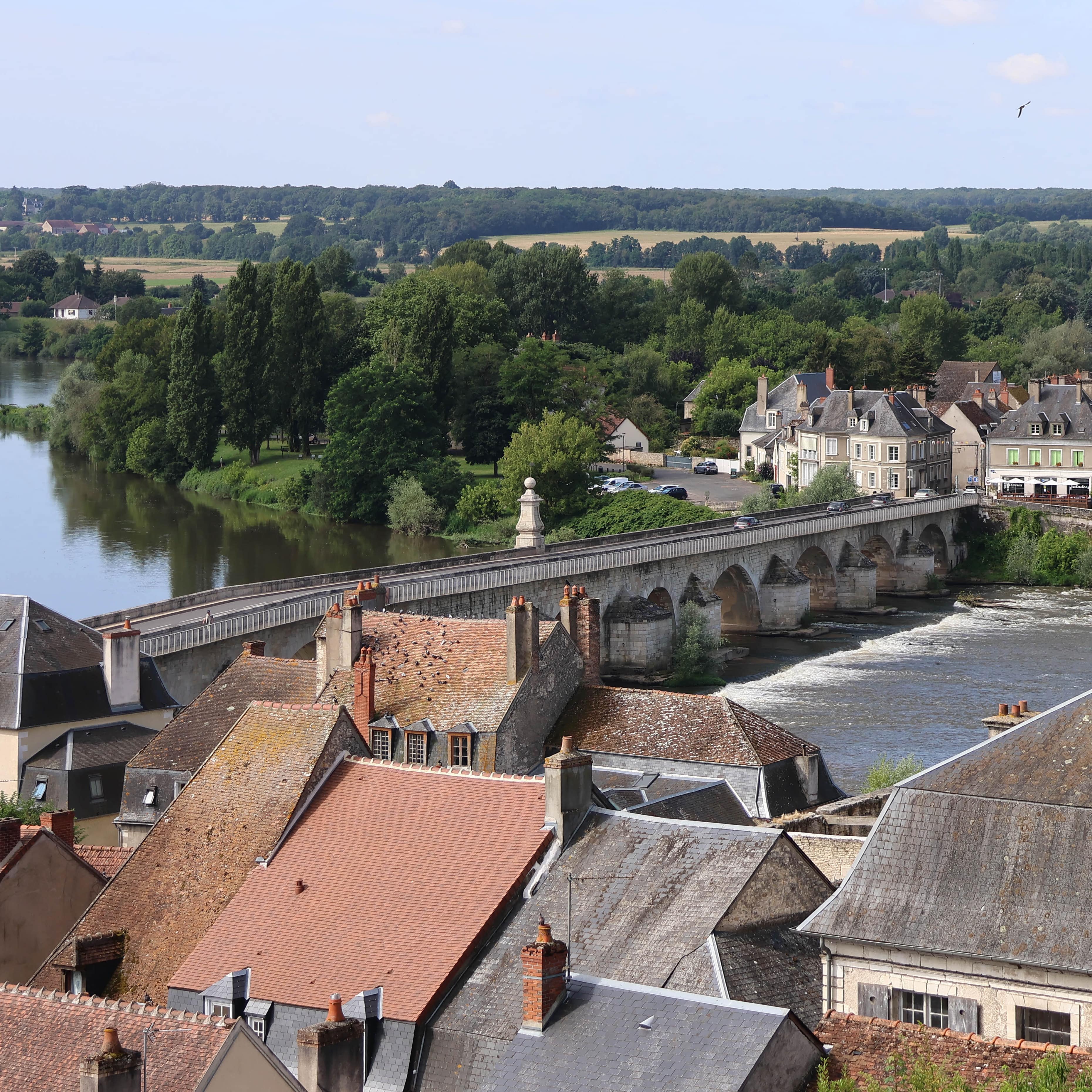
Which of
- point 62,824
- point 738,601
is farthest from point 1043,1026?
point 738,601

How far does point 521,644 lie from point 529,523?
3437 cm

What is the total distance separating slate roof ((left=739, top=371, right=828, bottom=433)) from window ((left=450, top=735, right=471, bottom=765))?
7035 cm

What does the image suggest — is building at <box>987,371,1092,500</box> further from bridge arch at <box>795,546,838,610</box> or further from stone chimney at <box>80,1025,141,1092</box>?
stone chimney at <box>80,1025,141,1092</box>

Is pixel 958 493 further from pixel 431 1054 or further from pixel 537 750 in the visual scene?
pixel 431 1054

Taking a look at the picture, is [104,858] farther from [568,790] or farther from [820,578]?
[820,578]

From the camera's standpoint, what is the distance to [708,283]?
14300cm

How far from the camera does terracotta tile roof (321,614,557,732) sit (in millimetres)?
32062

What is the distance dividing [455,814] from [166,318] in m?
112

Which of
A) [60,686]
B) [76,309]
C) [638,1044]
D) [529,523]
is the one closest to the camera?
[638,1044]

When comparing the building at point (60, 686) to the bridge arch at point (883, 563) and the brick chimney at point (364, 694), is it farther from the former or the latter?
the bridge arch at point (883, 563)

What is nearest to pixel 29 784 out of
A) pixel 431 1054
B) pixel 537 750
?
pixel 537 750

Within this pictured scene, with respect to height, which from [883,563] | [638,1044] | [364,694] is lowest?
[883,563]

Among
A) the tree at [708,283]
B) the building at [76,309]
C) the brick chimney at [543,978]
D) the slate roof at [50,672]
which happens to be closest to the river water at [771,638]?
the slate roof at [50,672]

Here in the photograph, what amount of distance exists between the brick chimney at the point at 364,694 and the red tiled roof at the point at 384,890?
8.82 m
